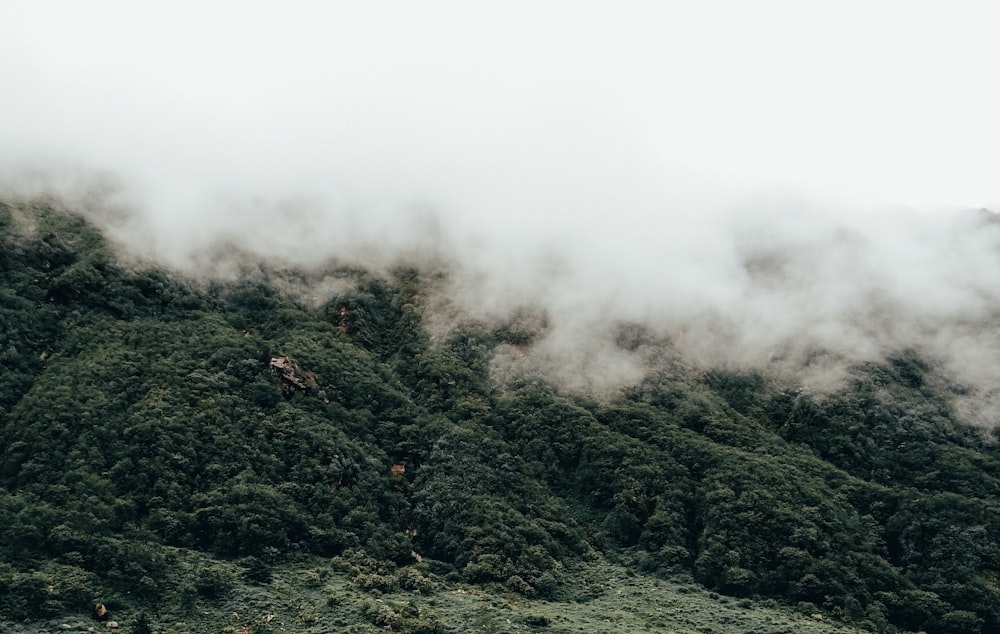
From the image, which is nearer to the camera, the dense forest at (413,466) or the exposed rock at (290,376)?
the dense forest at (413,466)

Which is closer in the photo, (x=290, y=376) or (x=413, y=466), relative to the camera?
(x=413, y=466)

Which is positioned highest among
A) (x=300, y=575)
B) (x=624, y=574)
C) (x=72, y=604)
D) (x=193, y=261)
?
(x=193, y=261)

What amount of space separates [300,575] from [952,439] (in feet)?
415

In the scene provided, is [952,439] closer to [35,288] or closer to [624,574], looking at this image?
[624,574]

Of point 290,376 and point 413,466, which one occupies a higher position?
point 290,376

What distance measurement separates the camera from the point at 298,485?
140875 millimetres

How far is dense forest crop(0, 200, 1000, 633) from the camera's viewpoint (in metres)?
124

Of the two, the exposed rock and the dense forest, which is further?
the exposed rock

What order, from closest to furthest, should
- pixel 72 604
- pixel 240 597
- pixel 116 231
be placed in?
pixel 72 604 → pixel 240 597 → pixel 116 231

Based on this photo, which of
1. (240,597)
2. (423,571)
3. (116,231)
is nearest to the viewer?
(240,597)

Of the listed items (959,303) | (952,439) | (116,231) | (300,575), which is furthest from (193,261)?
(959,303)

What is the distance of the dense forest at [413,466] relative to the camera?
408ft

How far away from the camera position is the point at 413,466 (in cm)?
15675

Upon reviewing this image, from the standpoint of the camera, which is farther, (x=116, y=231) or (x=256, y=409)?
(x=116, y=231)
